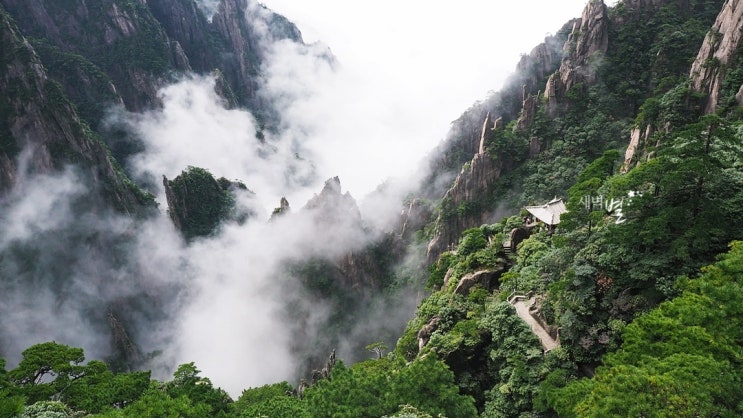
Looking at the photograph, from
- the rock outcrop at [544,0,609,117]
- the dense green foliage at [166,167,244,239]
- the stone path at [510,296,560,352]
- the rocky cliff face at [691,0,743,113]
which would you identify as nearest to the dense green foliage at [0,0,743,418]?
the stone path at [510,296,560,352]

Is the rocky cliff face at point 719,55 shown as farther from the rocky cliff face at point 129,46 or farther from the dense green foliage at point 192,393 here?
the rocky cliff face at point 129,46

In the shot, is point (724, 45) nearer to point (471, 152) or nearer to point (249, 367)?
point (471, 152)

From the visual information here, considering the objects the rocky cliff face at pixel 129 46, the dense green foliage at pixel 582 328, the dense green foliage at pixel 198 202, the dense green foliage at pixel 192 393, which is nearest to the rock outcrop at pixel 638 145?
the dense green foliage at pixel 582 328

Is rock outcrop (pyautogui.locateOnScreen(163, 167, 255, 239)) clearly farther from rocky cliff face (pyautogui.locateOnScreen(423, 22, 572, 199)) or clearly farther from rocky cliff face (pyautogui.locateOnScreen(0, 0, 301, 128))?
rocky cliff face (pyautogui.locateOnScreen(423, 22, 572, 199))

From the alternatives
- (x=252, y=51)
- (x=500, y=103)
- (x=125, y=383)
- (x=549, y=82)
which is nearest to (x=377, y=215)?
(x=500, y=103)

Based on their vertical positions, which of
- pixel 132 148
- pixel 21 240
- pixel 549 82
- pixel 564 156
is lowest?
pixel 564 156

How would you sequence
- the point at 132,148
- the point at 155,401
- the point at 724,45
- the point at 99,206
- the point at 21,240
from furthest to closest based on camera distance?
1. the point at 132,148
2. the point at 99,206
3. the point at 21,240
4. the point at 724,45
5. the point at 155,401

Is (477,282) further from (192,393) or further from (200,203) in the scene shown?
A: (200,203)
